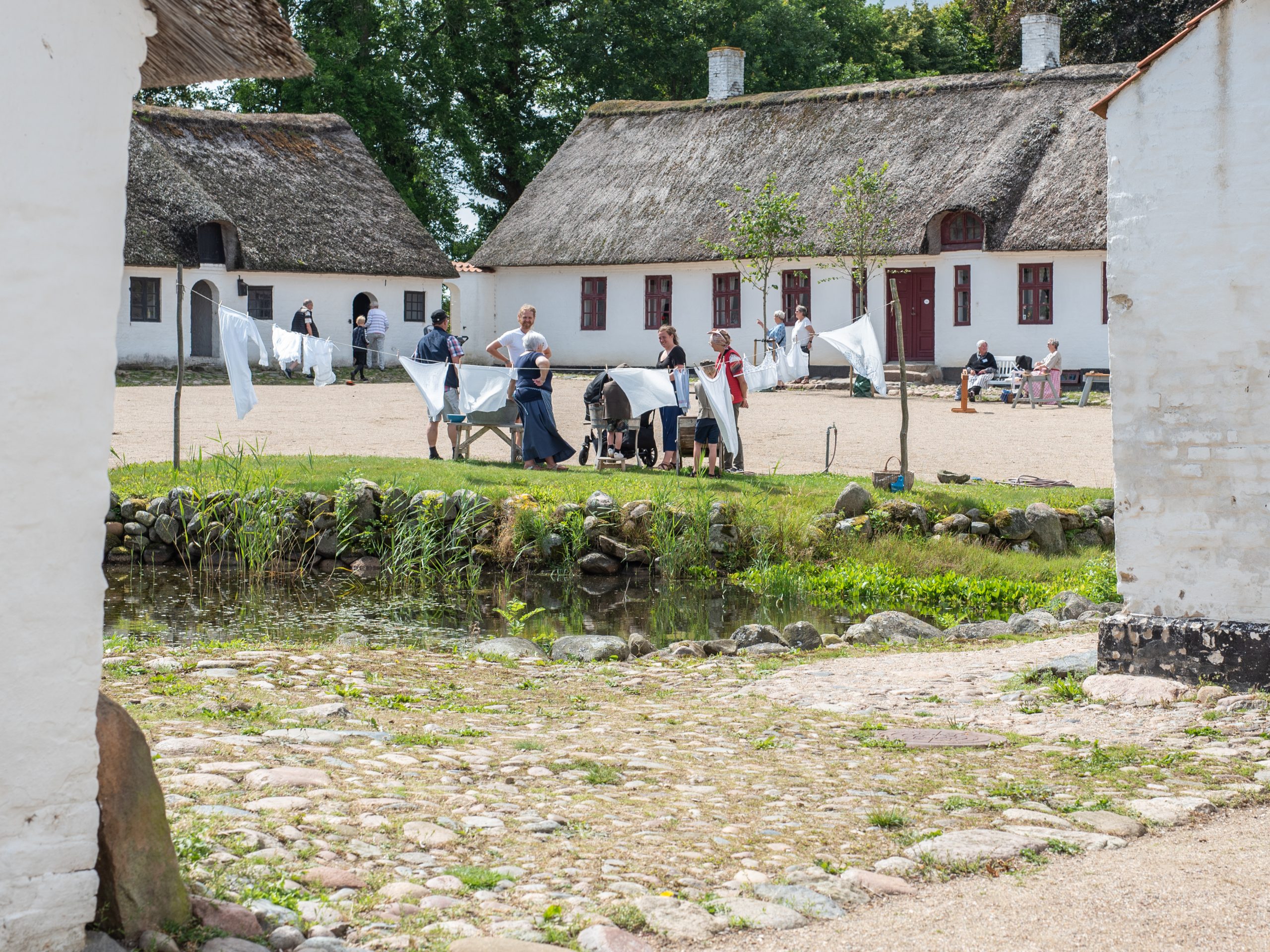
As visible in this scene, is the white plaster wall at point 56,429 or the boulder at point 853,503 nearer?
the white plaster wall at point 56,429

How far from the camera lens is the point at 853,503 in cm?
1258

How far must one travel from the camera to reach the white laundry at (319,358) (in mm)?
14656

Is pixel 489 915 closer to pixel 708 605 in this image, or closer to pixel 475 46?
pixel 708 605

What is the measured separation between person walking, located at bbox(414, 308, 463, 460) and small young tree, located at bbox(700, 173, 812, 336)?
1459cm

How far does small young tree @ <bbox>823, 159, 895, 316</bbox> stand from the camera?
2820 centimetres

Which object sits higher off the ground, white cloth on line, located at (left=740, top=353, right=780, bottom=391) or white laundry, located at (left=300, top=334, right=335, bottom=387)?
white laundry, located at (left=300, top=334, right=335, bottom=387)

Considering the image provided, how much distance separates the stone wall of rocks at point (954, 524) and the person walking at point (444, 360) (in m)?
4.50

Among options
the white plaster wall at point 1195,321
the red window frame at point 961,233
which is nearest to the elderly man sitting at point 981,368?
the red window frame at point 961,233

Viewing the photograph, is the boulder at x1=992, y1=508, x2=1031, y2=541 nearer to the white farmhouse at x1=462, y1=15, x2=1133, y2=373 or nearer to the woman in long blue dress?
the woman in long blue dress

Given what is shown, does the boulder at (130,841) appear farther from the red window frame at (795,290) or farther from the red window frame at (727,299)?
the red window frame at (727,299)

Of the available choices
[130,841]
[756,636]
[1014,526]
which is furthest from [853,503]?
[130,841]

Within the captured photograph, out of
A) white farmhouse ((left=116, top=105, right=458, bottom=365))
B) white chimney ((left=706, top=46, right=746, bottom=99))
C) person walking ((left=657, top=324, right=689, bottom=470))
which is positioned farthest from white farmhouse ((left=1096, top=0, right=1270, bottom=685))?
white chimney ((left=706, top=46, right=746, bottom=99))

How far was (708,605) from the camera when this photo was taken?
1128 cm

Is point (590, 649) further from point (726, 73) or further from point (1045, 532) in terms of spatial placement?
point (726, 73)
